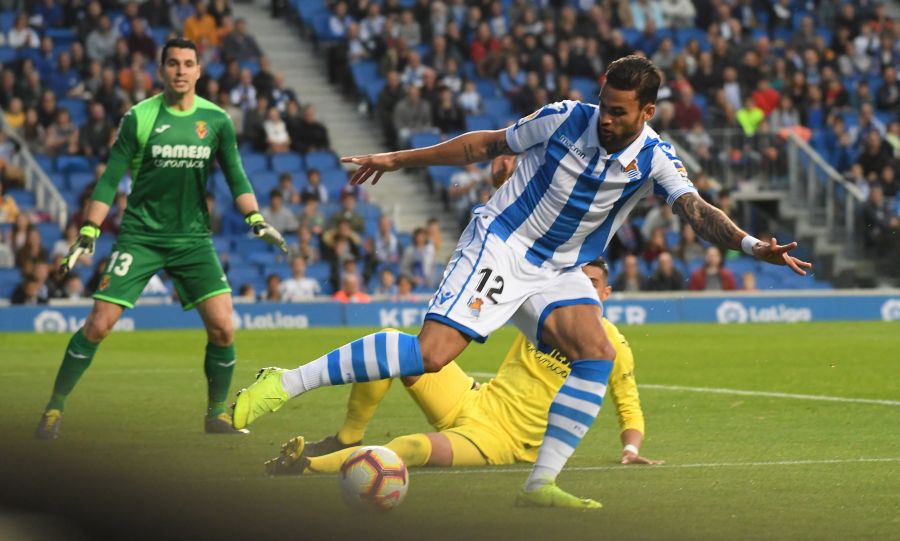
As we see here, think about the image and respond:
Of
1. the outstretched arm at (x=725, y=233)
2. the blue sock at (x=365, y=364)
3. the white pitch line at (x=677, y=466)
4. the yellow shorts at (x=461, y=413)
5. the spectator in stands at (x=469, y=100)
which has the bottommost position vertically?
the spectator in stands at (x=469, y=100)

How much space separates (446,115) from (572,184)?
19.2m

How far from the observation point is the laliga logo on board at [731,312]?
24081 mm

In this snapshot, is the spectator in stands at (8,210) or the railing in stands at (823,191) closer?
the spectator in stands at (8,210)

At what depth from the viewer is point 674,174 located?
7418 mm

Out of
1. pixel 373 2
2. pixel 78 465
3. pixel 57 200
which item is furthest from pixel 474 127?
pixel 78 465

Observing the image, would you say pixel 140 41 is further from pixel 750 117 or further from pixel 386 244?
pixel 750 117

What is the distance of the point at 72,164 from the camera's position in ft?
78.6

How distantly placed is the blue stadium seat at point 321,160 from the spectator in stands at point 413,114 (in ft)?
3.71

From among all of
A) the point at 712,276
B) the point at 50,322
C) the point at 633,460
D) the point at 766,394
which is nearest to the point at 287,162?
the point at 50,322

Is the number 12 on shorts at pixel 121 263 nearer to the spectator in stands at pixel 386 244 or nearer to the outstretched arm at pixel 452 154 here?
the outstretched arm at pixel 452 154

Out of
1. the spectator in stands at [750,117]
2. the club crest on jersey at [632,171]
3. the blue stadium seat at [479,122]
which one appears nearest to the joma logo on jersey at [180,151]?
the club crest on jersey at [632,171]

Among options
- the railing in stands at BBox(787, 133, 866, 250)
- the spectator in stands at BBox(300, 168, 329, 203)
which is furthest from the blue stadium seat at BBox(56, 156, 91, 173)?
the railing in stands at BBox(787, 133, 866, 250)

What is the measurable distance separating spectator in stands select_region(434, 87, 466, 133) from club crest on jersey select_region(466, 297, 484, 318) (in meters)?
19.3

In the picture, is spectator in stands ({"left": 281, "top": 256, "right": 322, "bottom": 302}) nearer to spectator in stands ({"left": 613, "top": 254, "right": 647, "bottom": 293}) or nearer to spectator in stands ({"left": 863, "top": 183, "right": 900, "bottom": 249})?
spectator in stands ({"left": 613, "top": 254, "right": 647, "bottom": 293})
